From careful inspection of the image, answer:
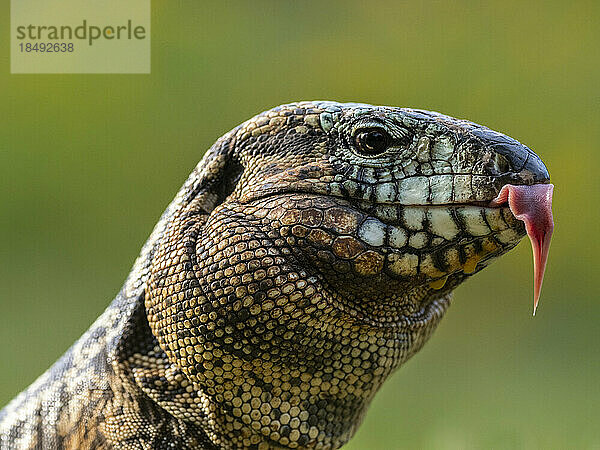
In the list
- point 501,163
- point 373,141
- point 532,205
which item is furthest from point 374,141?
point 532,205

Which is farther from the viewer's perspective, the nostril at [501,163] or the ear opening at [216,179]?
the ear opening at [216,179]

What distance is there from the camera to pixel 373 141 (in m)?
4.19

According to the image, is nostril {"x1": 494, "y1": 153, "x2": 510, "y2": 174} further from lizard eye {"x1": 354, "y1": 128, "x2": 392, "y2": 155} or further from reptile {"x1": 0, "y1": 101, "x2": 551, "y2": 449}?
lizard eye {"x1": 354, "y1": 128, "x2": 392, "y2": 155}

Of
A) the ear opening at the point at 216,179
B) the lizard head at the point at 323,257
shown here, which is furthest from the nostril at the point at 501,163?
the ear opening at the point at 216,179

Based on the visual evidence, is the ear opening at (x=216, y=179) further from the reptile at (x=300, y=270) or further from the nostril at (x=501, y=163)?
the nostril at (x=501, y=163)

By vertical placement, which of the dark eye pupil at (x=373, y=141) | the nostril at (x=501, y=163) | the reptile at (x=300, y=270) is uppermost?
the dark eye pupil at (x=373, y=141)

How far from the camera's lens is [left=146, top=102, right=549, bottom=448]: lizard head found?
13.3 ft

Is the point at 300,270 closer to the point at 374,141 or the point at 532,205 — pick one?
the point at 374,141

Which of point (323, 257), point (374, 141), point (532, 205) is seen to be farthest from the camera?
point (374, 141)

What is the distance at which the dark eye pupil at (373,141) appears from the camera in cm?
418

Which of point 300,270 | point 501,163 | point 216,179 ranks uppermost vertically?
point 501,163

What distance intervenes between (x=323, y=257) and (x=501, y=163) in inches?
31.4

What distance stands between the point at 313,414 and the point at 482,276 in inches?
547

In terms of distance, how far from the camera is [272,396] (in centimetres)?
424
